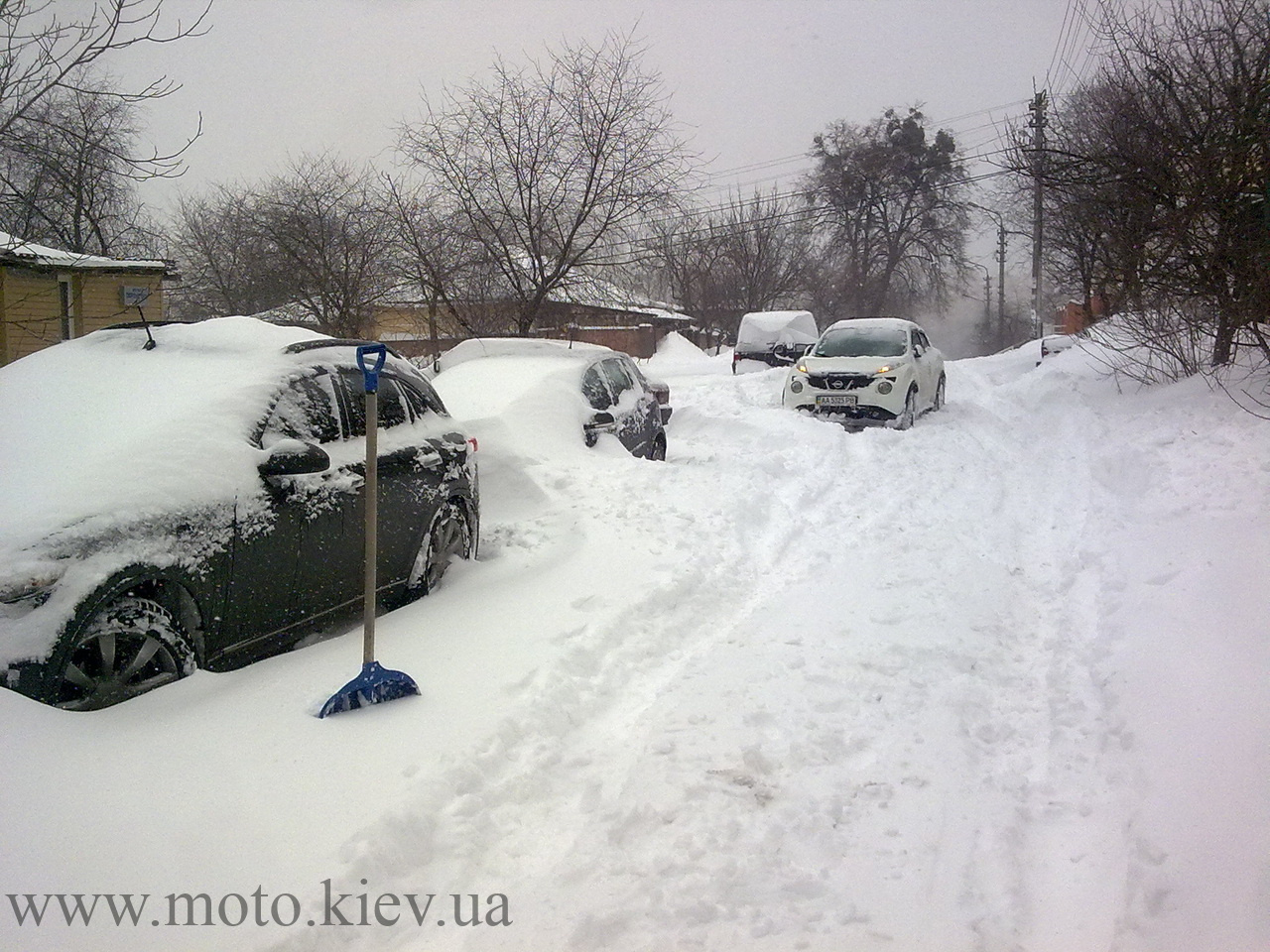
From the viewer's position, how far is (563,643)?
496 centimetres

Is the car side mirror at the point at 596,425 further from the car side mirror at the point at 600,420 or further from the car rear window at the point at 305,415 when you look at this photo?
the car rear window at the point at 305,415

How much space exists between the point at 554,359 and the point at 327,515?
5414 mm

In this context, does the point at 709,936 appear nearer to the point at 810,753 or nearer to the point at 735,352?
the point at 810,753

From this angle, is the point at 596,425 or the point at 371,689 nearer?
the point at 371,689

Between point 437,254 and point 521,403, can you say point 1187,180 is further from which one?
point 437,254

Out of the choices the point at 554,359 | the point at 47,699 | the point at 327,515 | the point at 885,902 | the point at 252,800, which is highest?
the point at 554,359

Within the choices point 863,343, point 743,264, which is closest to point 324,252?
point 863,343

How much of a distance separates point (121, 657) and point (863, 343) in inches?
495

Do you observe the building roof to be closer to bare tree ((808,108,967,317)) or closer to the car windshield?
the car windshield

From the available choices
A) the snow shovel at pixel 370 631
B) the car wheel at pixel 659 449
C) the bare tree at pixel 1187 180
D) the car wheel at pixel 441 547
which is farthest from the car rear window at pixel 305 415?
the bare tree at pixel 1187 180

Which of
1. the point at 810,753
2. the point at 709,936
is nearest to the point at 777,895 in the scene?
the point at 709,936

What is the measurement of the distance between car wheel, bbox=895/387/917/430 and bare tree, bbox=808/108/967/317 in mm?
36447

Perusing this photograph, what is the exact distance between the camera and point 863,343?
14.4 meters

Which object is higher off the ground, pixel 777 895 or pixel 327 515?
pixel 327 515
